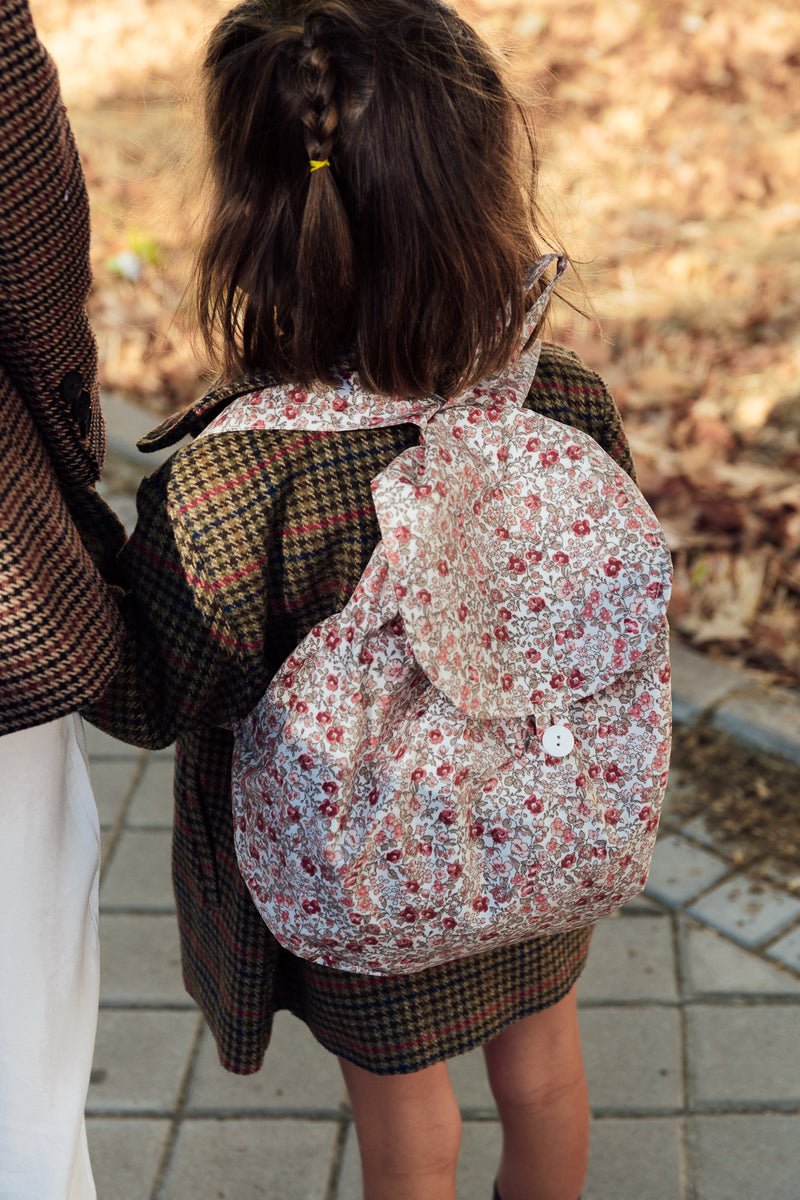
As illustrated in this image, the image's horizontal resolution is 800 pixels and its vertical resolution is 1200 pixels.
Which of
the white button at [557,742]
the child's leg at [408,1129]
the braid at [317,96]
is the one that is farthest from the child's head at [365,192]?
the child's leg at [408,1129]

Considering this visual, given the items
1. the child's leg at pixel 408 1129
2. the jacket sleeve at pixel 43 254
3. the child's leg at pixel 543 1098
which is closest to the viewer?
the jacket sleeve at pixel 43 254

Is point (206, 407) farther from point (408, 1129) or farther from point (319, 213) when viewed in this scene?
point (408, 1129)

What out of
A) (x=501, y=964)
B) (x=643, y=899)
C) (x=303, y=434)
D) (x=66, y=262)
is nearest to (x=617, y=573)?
(x=303, y=434)

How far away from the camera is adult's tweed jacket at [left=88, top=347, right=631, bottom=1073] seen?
1.36m

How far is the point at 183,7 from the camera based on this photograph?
28.6 ft

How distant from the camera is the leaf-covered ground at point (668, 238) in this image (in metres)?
3.43

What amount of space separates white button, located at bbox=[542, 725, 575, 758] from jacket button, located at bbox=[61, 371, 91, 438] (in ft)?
1.93

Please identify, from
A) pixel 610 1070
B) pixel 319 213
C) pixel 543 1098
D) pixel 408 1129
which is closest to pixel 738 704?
pixel 610 1070

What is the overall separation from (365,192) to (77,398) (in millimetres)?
355

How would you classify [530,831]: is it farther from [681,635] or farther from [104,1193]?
[681,635]

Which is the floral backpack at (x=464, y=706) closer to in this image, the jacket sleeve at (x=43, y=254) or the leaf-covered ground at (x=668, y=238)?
the jacket sleeve at (x=43, y=254)

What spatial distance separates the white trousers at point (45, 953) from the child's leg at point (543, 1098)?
0.61 meters

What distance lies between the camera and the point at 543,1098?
1.77 m

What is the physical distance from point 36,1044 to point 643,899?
1.58 metres
